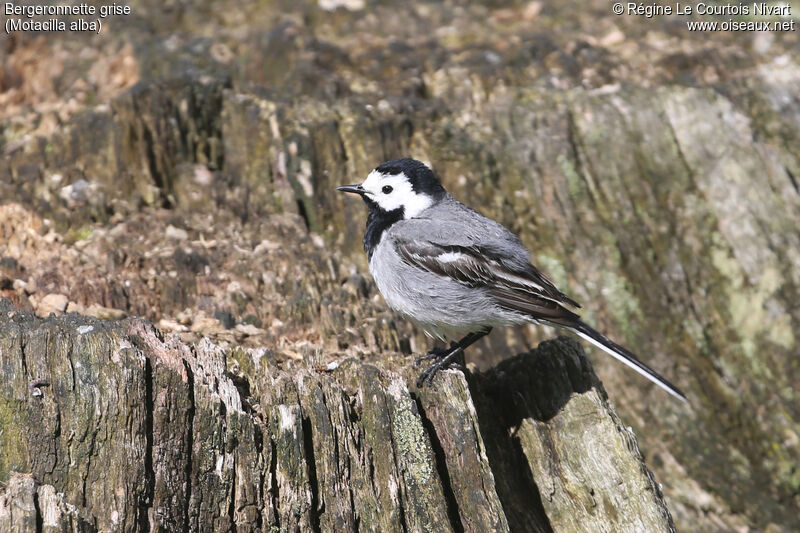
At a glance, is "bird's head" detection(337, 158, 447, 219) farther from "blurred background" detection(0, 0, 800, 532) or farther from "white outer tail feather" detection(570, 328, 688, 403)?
"white outer tail feather" detection(570, 328, 688, 403)

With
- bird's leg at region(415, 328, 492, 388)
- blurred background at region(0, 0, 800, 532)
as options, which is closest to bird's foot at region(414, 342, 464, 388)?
bird's leg at region(415, 328, 492, 388)

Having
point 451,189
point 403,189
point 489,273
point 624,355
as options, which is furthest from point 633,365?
point 451,189

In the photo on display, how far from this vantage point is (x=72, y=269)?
5.86 m

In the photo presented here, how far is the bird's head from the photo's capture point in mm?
6020

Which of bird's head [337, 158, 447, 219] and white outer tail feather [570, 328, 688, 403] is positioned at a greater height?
bird's head [337, 158, 447, 219]

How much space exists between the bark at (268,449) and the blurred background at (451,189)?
1053mm

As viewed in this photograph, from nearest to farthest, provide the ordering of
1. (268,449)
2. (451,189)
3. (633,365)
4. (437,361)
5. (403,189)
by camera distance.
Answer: (268,449) → (633,365) → (437,361) → (403,189) → (451,189)

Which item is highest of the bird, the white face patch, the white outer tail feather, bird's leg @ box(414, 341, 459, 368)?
the white face patch

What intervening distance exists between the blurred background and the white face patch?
880 millimetres

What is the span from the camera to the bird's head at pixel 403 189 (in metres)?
6.02

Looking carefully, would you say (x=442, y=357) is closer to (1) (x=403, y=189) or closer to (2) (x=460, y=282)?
(2) (x=460, y=282)

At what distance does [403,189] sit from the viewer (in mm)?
6059

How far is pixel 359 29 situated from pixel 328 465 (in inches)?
275

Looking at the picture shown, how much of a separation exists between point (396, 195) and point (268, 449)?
8.38 ft
